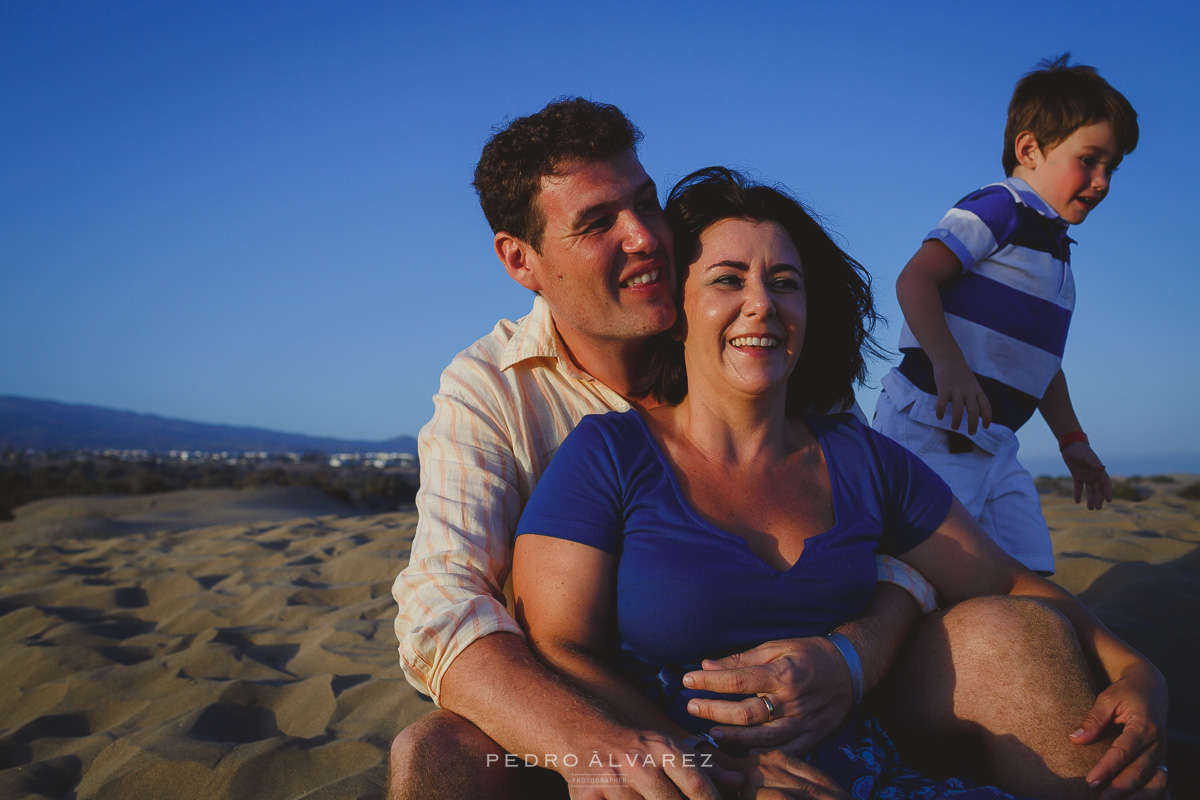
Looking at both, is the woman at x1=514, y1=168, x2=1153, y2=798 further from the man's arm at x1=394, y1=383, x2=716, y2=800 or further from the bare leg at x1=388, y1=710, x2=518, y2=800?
the bare leg at x1=388, y1=710, x2=518, y2=800

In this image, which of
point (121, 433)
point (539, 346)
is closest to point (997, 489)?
point (539, 346)

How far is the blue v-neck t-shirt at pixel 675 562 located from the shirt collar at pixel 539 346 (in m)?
0.45

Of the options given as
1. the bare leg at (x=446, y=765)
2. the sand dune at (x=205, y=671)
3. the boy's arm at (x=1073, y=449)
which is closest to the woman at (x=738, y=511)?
the bare leg at (x=446, y=765)

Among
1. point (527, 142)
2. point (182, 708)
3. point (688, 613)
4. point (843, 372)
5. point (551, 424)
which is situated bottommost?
point (182, 708)

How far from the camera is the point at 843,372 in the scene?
2822 millimetres

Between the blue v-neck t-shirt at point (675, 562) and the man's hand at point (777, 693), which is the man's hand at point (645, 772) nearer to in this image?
the man's hand at point (777, 693)

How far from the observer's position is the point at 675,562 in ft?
6.70

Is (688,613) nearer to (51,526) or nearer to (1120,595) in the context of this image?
(1120,595)

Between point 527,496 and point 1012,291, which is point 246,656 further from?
point 1012,291

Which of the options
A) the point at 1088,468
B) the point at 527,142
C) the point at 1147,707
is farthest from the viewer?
the point at 1088,468

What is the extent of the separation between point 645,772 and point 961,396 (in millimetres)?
1989

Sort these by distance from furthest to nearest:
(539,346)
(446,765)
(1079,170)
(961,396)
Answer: (1079,170) → (961,396) → (539,346) → (446,765)

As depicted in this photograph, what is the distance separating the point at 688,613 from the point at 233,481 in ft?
86.8

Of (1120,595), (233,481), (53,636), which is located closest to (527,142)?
(1120,595)
